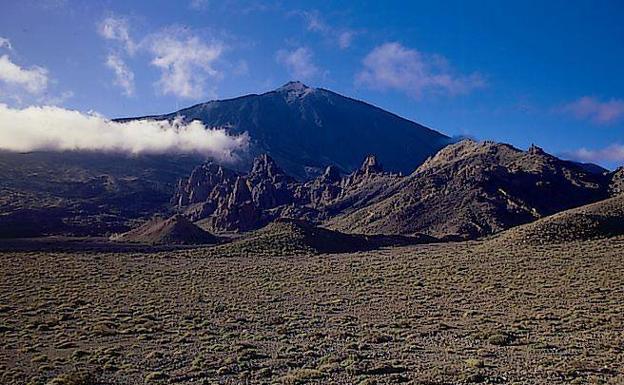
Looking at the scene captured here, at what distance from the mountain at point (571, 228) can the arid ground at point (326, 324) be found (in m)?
11.8

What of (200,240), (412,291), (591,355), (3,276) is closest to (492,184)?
(200,240)

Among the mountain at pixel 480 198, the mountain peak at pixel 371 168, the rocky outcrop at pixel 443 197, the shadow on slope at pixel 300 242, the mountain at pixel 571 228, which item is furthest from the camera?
the mountain peak at pixel 371 168

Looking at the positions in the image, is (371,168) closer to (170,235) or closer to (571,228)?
(170,235)

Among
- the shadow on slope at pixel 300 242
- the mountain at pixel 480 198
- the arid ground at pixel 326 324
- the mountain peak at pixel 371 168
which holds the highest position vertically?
the mountain peak at pixel 371 168

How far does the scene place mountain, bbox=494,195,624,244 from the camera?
64.6 m

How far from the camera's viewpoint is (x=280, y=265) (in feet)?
194

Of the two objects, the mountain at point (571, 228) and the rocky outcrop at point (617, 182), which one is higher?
the rocky outcrop at point (617, 182)

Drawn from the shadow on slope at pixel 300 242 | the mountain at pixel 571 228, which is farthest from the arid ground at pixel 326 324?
the shadow on slope at pixel 300 242

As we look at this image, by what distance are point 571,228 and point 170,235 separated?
68327 millimetres

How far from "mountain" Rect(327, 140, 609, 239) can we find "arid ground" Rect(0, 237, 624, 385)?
54279mm

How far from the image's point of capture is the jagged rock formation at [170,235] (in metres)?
100

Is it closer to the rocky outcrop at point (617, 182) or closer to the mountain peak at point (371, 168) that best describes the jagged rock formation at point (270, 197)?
the mountain peak at point (371, 168)

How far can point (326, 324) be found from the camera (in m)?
25.0

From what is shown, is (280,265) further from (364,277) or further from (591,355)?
(591,355)
